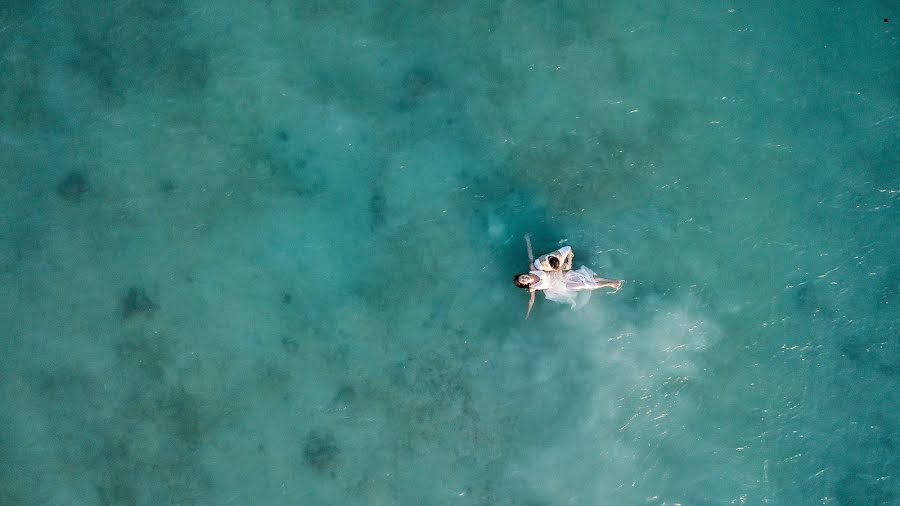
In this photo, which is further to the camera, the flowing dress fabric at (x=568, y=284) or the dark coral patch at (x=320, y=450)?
the dark coral patch at (x=320, y=450)

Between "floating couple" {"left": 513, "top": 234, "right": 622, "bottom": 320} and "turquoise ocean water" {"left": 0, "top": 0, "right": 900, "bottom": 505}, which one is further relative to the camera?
"turquoise ocean water" {"left": 0, "top": 0, "right": 900, "bottom": 505}

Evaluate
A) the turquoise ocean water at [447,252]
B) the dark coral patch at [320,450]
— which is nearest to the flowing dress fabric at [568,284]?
the turquoise ocean water at [447,252]

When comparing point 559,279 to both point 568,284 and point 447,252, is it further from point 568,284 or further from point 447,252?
point 447,252

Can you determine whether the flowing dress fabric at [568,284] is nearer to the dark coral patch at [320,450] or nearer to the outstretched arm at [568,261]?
the outstretched arm at [568,261]

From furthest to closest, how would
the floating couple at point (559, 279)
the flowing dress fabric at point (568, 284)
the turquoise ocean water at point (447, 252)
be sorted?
the turquoise ocean water at point (447, 252)
the flowing dress fabric at point (568, 284)
the floating couple at point (559, 279)

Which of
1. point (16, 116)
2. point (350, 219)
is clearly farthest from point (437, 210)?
point (16, 116)

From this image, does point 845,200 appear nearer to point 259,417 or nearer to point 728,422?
point 728,422

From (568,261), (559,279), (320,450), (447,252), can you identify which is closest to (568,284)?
(559,279)

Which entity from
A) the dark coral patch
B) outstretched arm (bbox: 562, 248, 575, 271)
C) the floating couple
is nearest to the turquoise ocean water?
the dark coral patch

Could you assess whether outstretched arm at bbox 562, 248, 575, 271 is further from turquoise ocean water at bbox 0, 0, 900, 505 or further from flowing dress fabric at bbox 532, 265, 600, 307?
turquoise ocean water at bbox 0, 0, 900, 505
